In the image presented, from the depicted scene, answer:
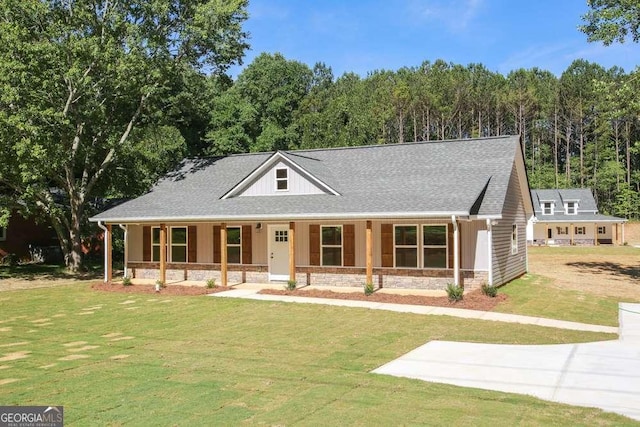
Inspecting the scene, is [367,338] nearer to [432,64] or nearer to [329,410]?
[329,410]

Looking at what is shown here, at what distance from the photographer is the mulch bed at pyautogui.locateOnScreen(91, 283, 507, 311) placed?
51.3 ft

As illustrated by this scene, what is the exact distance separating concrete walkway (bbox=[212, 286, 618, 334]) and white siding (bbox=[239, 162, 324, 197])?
450cm

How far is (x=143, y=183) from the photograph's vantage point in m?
29.9

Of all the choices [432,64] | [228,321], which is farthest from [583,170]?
[228,321]

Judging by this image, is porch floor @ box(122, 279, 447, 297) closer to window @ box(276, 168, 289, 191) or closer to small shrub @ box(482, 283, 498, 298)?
small shrub @ box(482, 283, 498, 298)

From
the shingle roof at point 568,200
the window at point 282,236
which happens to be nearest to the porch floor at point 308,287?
the window at point 282,236

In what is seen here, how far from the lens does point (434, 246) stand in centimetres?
1830

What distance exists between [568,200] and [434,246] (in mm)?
41742

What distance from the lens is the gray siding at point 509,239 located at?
61.4 ft

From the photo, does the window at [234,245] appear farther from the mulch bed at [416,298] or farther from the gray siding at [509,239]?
the gray siding at [509,239]

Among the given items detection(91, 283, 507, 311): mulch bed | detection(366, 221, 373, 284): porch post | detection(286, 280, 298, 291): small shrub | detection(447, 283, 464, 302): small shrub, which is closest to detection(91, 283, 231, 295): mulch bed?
detection(91, 283, 507, 311): mulch bed

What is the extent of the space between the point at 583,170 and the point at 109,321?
73182 mm

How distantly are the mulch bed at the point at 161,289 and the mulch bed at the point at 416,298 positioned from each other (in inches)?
85.4

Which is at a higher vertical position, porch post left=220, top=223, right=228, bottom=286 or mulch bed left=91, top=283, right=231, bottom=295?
porch post left=220, top=223, right=228, bottom=286
